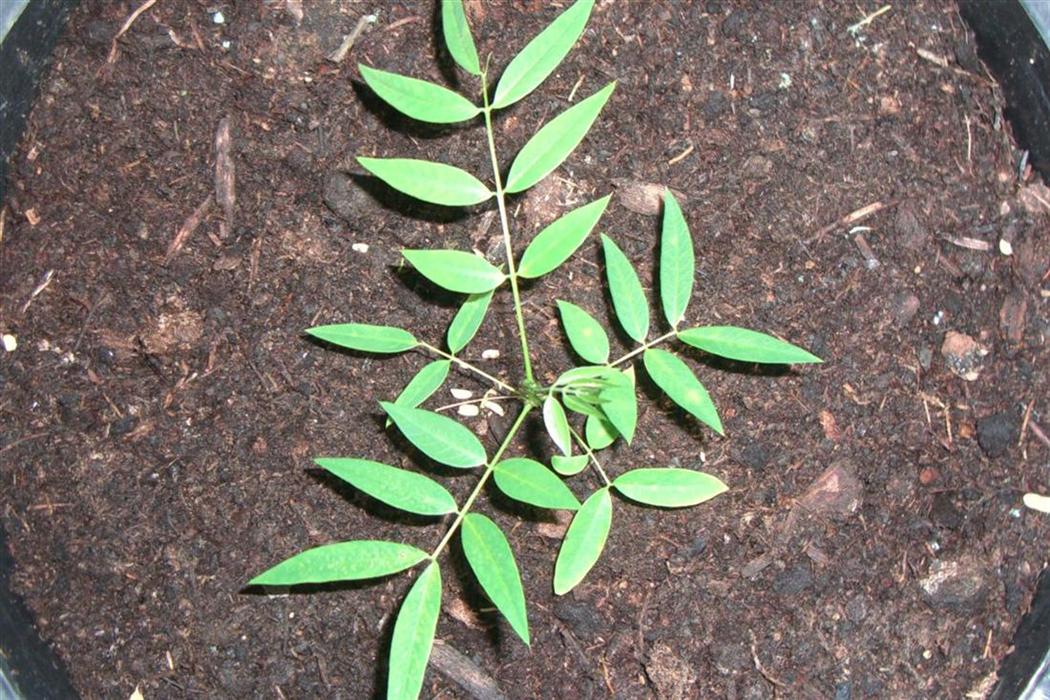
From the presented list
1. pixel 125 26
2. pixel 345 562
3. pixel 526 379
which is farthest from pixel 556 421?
pixel 125 26

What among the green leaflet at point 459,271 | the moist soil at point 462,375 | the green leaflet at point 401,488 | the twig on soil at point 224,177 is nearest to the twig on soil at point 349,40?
the moist soil at point 462,375

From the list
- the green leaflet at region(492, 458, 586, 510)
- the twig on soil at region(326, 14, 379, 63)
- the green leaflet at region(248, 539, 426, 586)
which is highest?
the twig on soil at region(326, 14, 379, 63)

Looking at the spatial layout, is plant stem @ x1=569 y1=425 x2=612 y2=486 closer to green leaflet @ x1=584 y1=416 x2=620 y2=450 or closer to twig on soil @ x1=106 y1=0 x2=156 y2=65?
green leaflet @ x1=584 y1=416 x2=620 y2=450

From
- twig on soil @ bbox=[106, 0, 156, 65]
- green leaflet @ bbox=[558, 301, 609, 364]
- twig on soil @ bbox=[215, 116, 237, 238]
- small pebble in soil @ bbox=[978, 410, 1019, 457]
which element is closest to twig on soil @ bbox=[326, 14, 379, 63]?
twig on soil @ bbox=[215, 116, 237, 238]

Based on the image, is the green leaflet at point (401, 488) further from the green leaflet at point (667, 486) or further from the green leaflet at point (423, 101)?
the green leaflet at point (423, 101)

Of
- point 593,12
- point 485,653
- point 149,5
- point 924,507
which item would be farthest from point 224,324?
point 924,507

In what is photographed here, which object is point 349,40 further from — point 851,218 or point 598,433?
point 851,218
